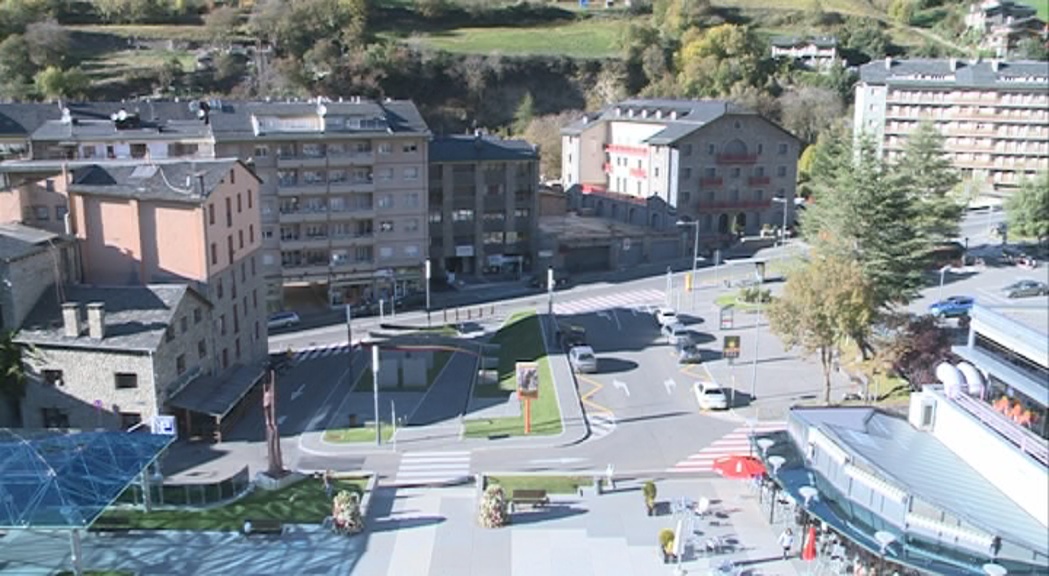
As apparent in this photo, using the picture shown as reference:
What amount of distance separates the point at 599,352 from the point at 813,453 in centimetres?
2334

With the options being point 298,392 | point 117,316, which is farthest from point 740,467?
point 117,316

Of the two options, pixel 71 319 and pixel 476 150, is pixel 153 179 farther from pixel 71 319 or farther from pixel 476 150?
pixel 476 150

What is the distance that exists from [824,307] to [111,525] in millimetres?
30594

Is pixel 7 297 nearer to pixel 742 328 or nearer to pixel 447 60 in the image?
pixel 742 328

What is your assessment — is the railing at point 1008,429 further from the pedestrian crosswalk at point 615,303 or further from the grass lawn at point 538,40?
the grass lawn at point 538,40

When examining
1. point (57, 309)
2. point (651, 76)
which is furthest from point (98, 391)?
point (651, 76)

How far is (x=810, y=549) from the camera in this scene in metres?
28.8

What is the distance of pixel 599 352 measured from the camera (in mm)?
53531

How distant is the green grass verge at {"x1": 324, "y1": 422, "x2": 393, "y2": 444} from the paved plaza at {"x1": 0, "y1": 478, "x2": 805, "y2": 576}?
295 inches

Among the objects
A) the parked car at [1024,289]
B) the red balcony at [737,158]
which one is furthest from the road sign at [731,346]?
the red balcony at [737,158]

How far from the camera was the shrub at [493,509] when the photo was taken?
103ft

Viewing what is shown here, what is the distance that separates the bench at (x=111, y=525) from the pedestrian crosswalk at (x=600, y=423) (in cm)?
1923

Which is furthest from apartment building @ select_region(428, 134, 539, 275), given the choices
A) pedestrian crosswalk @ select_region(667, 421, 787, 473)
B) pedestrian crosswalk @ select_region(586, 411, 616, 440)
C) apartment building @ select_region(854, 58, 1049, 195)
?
apartment building @ select_region(854, 58, 1049, 195)

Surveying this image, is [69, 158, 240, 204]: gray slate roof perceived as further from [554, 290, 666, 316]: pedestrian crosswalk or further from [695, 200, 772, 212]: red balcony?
[695, 200, 772, 212]: red balcony
